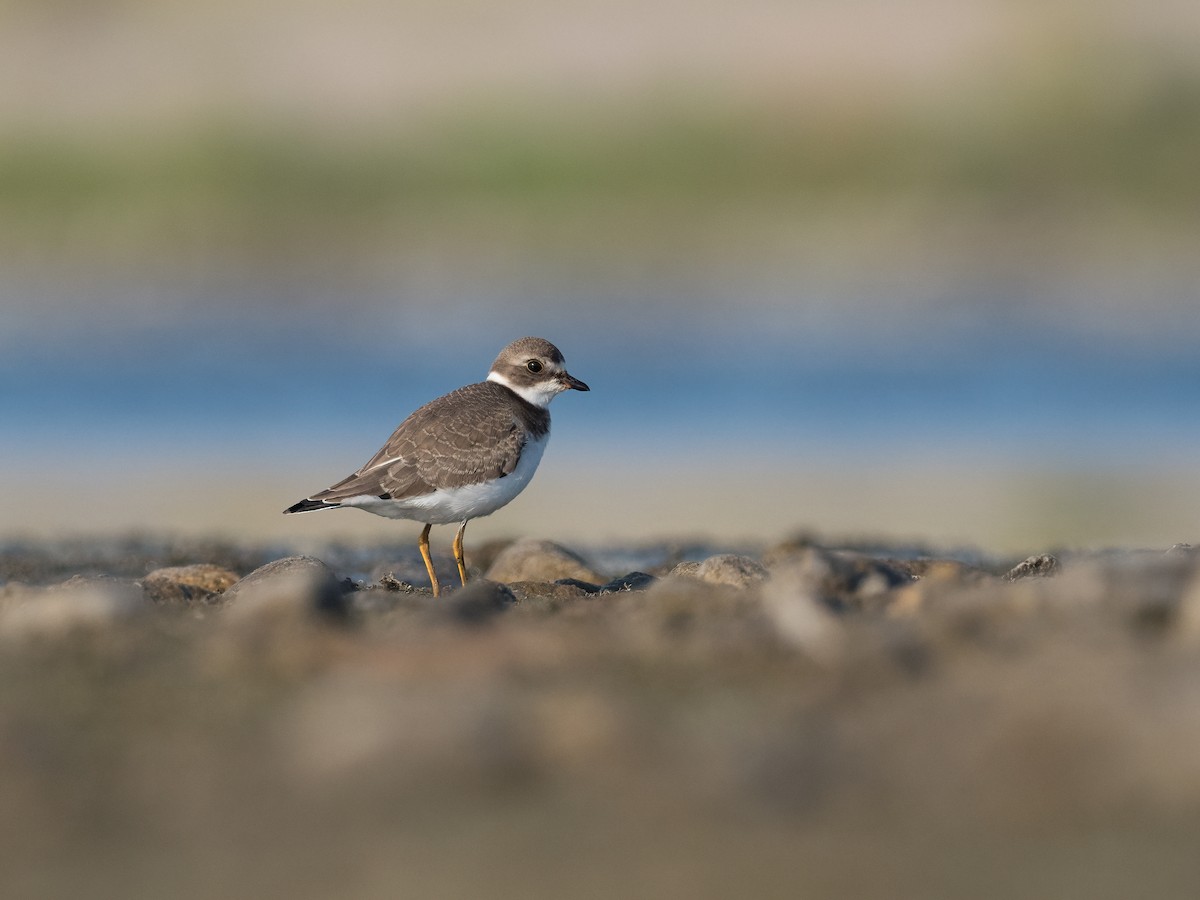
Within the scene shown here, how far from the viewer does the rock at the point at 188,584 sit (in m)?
6.70

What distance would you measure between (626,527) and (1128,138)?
22511 mm

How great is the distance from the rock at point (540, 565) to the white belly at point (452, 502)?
0.27m

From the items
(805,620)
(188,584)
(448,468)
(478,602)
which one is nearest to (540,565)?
(448,468)

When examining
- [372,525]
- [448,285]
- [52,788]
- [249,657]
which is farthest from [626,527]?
[448,285]

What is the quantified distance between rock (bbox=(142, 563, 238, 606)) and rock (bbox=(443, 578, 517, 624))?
1.14 meters

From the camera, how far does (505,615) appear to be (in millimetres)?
5211

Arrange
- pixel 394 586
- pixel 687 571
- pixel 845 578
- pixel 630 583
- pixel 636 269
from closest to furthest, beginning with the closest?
pixel 845 578 → pixel 687 571 → pixel 630 583 → pixel 394 586 → pixel 636 269

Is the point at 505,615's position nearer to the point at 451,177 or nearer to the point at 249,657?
the point at 249,657

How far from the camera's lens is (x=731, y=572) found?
21.1ft

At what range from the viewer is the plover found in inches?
311

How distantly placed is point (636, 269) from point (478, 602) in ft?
73.1

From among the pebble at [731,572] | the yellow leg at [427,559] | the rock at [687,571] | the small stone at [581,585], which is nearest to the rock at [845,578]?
the pebble at [731,572]

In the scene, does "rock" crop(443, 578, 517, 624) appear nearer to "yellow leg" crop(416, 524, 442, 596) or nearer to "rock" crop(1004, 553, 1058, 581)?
"yellow leg" crop(416, 524, 442, 596)

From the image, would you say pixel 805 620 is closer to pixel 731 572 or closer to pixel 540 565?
pixel 731 572
